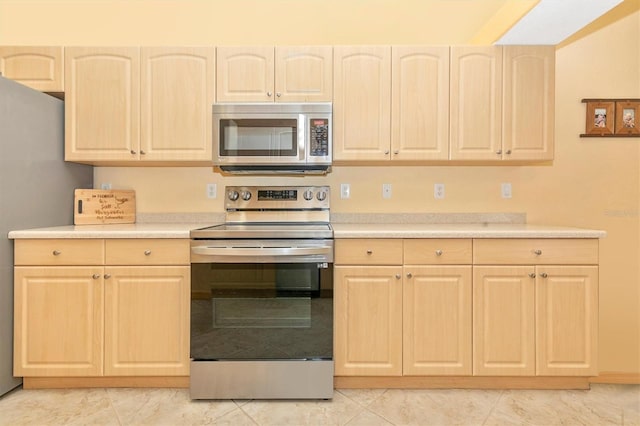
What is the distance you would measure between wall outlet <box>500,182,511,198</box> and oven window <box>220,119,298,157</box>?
1.51 m

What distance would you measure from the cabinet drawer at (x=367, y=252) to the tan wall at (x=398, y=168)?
0.68 m

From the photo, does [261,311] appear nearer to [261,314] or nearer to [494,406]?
[261,314]

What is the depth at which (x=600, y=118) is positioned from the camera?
8.24 feet

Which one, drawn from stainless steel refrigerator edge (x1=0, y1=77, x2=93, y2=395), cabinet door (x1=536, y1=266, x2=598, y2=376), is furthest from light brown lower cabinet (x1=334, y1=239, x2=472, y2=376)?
stainless steel refrigerator edge (x1=0, y1=77, x2=93, y2=395)

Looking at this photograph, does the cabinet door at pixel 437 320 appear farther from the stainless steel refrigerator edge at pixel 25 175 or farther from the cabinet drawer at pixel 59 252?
the stainless steel refrigerator edge at pixel 25 175

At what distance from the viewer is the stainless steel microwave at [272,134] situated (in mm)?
2215

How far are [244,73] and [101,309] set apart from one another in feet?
5.18

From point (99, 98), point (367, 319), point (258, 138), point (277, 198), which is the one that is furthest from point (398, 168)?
point (99, 98)

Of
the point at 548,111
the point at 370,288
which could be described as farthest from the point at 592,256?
the point at 370,288

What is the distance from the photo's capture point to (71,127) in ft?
7.47

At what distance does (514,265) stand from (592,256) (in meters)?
0.41

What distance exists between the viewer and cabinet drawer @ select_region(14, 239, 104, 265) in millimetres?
1933

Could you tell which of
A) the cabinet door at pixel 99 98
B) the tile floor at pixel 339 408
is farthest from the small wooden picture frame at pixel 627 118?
the cabinet door at pixel 99 98

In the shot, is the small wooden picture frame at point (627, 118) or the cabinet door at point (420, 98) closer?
the cabinet door at point (420, 98)
